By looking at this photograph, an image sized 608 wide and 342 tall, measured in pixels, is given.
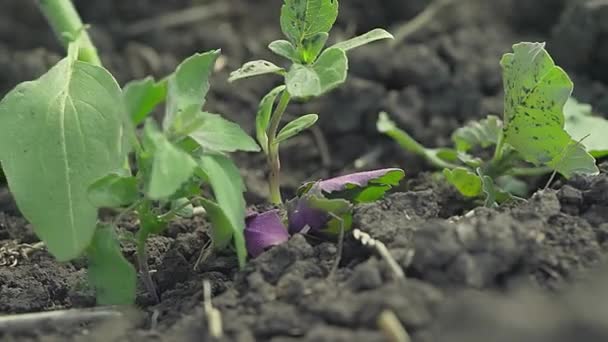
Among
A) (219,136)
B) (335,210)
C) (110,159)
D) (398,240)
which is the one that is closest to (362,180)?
(335,210)

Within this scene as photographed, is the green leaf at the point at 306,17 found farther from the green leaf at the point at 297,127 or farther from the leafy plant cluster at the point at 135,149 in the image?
the green leaf at the point at 297,127

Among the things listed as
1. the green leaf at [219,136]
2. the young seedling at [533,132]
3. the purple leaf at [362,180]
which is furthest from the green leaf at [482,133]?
the green leaf at [219,136]

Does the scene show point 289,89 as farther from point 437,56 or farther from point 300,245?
point 437,56

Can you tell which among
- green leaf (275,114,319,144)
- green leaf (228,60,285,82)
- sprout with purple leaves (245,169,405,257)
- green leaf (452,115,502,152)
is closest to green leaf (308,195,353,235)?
sprout with purple leaves (245,169,405,257)

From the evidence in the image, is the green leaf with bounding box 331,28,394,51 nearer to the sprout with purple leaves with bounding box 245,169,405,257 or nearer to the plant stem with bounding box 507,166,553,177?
the sprout with purple leaves with bounding box 245,169,405,257

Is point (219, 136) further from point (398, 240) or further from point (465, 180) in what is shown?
point (465, 180)

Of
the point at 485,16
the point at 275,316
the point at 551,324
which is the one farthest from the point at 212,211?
the point at 485,16
